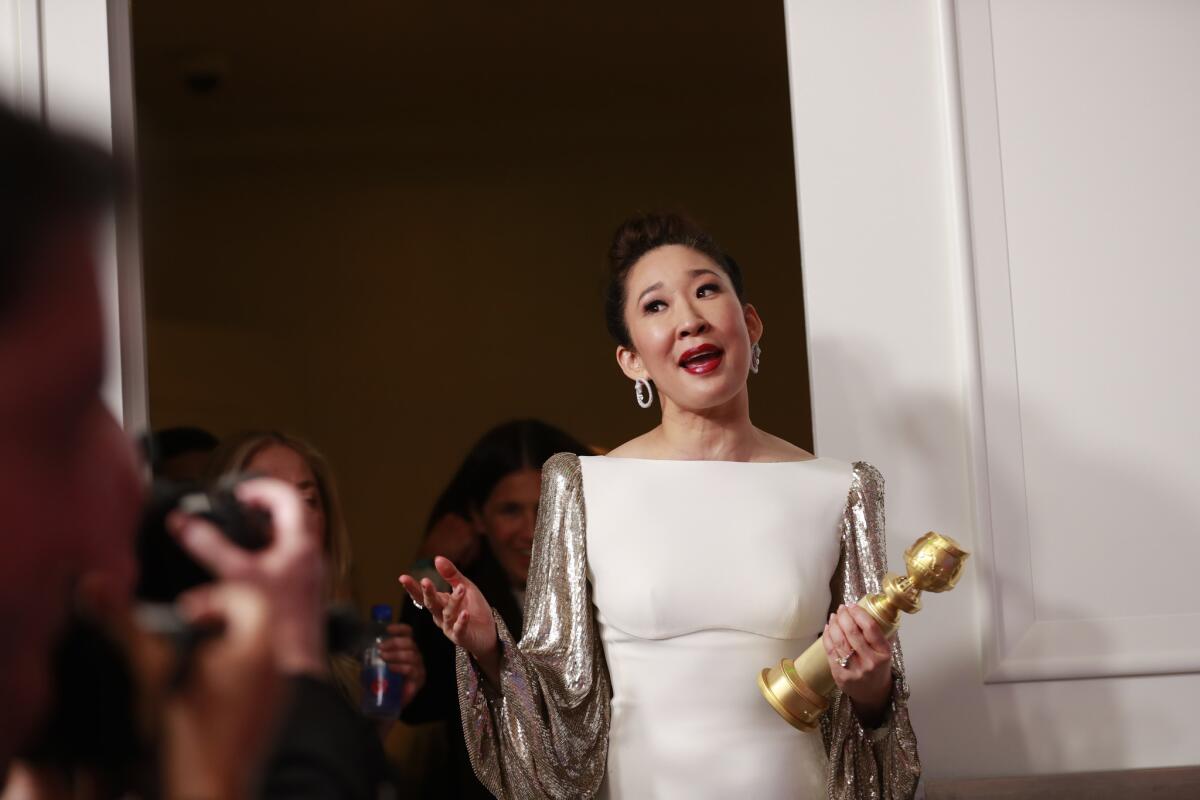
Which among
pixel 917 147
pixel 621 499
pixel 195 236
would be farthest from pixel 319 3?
pixel 621 499

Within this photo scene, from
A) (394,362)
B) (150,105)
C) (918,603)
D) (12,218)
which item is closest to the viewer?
(12,218)

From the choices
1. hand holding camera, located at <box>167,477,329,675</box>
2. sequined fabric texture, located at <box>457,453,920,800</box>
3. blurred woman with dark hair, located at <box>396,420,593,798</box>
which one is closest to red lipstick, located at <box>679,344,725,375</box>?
sequined fabric texture, located at <box>457,453,920,800</box>

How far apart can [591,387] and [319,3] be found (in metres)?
1.68

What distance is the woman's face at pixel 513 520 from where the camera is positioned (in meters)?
2.93

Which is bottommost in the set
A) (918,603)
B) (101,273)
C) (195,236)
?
(918,603)

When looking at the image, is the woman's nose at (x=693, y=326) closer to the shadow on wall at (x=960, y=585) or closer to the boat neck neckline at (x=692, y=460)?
the boat neck neckline at (x=692, y=460)

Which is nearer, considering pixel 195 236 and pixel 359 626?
pixel 359 626

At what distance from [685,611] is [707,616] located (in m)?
0.03

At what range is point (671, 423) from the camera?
1.61m

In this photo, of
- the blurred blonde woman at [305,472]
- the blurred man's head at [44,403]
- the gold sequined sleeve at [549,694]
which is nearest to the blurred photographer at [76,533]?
the blurred man's head at [44,403]

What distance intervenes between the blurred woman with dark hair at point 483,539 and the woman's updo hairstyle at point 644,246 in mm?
1134

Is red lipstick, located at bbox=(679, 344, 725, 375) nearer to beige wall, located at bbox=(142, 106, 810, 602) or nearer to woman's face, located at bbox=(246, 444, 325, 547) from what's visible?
woman's face, located at bbox=(246, 444, 325, 547)

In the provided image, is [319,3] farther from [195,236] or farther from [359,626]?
[359,626]

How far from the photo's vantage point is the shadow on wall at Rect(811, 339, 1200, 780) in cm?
173
